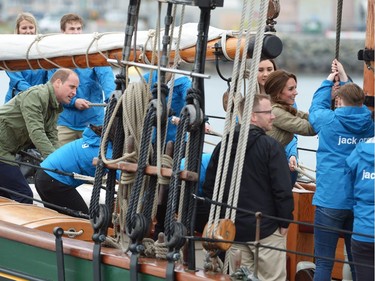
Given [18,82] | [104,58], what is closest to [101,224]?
[104,58]

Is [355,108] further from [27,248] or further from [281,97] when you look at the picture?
[27,248]

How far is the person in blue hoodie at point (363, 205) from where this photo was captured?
5117mm

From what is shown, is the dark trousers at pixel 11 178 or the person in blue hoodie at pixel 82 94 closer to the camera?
the dark trousers at pixel 11 178

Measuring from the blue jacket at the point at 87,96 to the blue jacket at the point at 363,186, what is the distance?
3565mm

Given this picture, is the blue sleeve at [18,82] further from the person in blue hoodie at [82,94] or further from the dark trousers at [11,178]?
the dark trousers at [11,178]

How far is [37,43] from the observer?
728 cm

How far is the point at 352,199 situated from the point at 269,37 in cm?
90

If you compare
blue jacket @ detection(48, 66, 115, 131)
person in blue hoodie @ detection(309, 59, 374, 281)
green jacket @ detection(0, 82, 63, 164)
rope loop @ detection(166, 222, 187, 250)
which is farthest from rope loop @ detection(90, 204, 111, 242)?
blue jacket @ detection(48, 66, 115, 131)

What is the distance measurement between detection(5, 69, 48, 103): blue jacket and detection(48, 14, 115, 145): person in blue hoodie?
1.30ft

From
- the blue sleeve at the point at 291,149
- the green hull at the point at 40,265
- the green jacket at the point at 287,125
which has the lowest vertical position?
the green hull at the point at 40,265

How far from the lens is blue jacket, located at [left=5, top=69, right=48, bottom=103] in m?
8.73

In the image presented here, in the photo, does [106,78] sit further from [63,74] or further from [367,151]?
[367,151]

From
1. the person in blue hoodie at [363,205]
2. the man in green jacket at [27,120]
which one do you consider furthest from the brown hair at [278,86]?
the man in green jacket at [27,120]

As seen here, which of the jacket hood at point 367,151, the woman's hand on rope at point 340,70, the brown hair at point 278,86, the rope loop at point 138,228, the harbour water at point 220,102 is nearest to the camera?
the jacket hood at point 367,151
